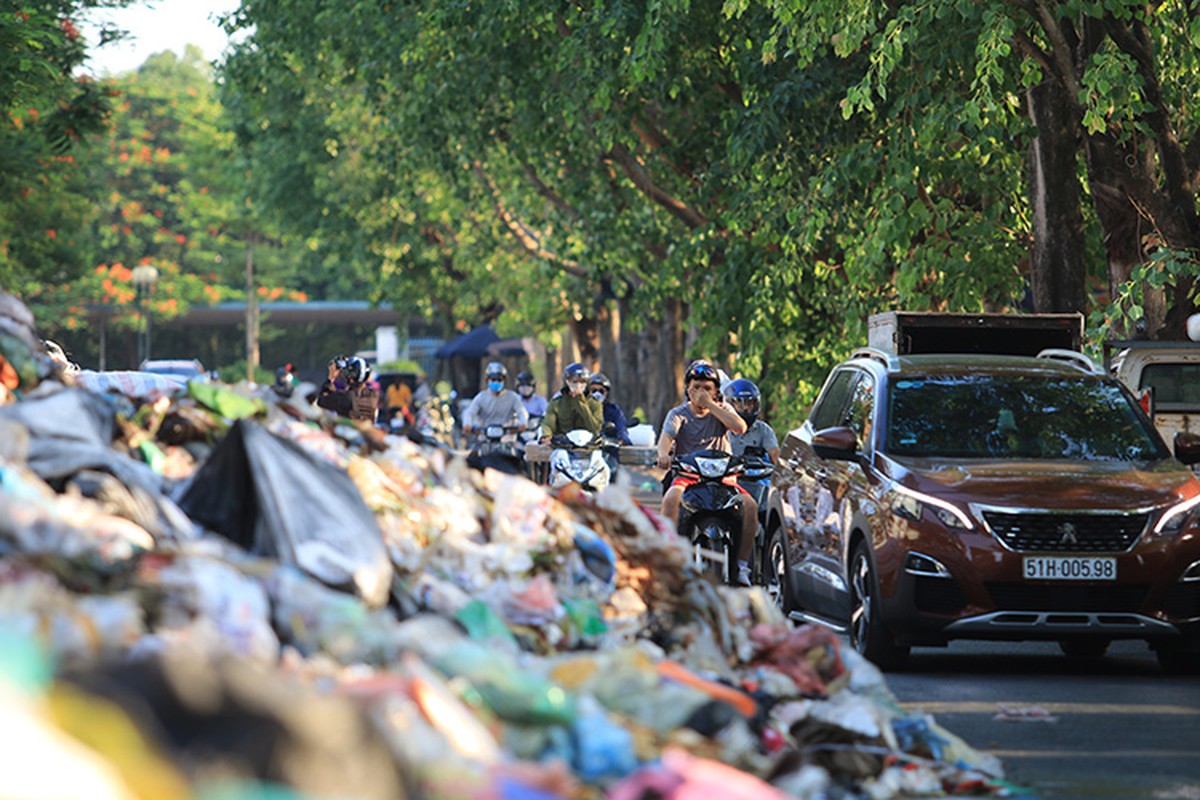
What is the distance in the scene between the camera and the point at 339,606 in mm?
7516

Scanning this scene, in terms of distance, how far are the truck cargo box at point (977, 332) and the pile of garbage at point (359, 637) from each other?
335 inches

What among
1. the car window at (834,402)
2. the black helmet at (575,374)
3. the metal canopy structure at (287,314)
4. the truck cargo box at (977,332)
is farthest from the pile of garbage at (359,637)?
the metal canopy structure at (287,314)

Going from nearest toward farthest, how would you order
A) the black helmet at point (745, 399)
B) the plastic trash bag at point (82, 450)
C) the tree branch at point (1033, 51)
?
the plastic trash bag at point (82, 450)
the black helmet at point (745, 399)
the tree branch at point (1033, 51)

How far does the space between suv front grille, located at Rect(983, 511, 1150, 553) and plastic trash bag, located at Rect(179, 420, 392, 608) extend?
477cm

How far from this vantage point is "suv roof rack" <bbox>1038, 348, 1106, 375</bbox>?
14688 mm

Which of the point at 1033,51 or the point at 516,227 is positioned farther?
the point at 516,227

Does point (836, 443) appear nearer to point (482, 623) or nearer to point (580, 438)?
point (482, 623)

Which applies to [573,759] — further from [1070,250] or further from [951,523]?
[1070,250]

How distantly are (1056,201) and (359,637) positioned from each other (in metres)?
16.1

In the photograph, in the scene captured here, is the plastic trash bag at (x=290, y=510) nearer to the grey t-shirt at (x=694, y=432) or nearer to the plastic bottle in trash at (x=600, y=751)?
the plastic bottle in trash at (x=600, y=751)

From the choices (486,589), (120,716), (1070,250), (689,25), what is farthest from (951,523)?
(689,25)

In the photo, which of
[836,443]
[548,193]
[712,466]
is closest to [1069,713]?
[836,443]

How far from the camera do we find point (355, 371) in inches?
936

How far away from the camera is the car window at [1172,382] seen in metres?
22.5
